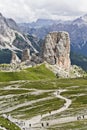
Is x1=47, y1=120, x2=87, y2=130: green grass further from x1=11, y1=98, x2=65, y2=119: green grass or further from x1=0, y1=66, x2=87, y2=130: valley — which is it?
x1=11, y1=98, x2=65, y2=119: green grass

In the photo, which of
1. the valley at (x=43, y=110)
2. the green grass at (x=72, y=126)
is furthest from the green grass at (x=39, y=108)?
the green grass at (x=72, y=126)

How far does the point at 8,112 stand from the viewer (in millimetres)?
138750

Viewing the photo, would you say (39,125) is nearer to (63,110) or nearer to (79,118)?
(79,118)

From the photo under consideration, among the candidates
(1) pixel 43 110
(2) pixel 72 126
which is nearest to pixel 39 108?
(1) pixel 43 110

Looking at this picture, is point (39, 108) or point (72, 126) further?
point (39, 108)

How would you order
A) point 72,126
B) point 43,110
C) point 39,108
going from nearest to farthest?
point 72,126, point 43,110, point 39,108

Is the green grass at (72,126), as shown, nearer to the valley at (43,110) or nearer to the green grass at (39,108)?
the valley at (43,110)

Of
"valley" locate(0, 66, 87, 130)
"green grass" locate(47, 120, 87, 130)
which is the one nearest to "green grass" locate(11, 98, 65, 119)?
"valley" locate(0, 66, 87, 130)

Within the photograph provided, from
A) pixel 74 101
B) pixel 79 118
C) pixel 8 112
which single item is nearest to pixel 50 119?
pixel 79 118

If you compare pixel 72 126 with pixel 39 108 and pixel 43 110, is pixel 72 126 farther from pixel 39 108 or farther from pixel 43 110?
pixel 39 108

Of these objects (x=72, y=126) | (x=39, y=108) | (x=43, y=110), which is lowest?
(x=39, y=108)

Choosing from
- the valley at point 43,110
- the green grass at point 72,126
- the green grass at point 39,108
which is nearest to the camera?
the green grass at point 72,126

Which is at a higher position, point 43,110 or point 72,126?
point 72,126

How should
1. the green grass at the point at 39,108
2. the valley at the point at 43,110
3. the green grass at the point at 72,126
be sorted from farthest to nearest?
the green grass at the point at 39,108 → the valley at the point at 43,110 → the green grass at the point at 72,126
